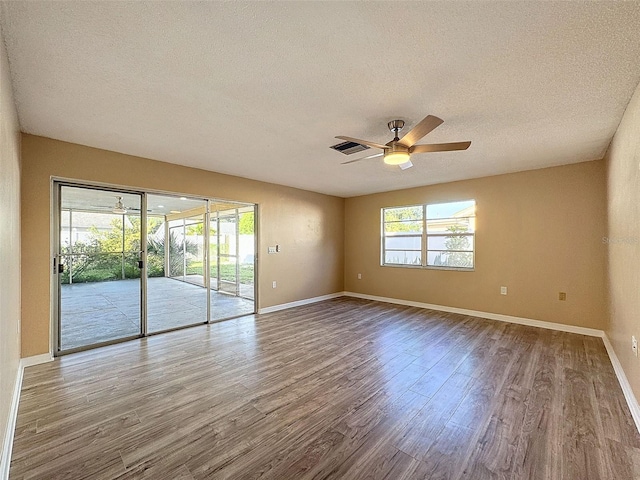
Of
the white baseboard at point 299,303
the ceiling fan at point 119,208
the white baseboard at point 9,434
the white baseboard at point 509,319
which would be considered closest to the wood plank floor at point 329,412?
the white baseboard at point 9,434

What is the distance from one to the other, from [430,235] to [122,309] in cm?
542

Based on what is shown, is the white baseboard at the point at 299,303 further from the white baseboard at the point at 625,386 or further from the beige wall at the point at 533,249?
the white baseboard at the point at 625,386

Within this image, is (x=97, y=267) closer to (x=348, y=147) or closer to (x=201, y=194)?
(x=201, y=194)

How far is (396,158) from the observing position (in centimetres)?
268

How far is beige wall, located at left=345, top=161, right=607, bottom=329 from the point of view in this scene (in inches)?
155

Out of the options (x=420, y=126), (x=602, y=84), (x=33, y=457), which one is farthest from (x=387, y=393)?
(x=602, y=84)

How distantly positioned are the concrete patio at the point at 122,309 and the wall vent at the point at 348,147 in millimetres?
3197

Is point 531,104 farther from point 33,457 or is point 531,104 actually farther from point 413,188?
point 33,457

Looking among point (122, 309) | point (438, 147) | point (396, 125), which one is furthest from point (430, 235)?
point (122, 309)

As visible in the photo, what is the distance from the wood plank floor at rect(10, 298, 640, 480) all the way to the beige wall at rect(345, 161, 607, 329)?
31.3 inches

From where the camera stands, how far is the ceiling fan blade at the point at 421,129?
2.09m

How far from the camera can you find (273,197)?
540cm

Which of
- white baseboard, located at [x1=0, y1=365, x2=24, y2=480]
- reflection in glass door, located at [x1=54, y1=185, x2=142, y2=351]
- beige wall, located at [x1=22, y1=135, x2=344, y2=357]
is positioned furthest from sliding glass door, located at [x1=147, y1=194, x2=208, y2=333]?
white baseboard, located at [x1=0, y1=365, x2=24, y2=480]

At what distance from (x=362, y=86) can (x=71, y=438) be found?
3174 mm
